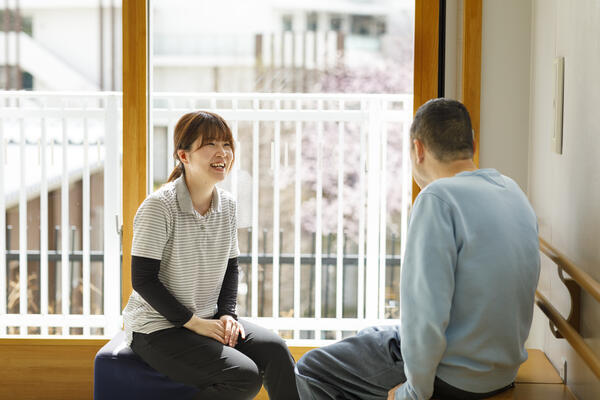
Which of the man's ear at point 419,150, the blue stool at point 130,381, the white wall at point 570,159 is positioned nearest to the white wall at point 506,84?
the white wall at point 570,159

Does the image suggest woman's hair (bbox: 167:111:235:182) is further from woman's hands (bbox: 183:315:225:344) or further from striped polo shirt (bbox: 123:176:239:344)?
woman's hands (bbox: 183:315:225:344)

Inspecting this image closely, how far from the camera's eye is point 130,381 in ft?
7.58

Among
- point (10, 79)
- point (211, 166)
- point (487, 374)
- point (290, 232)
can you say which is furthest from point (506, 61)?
point (10, 79)

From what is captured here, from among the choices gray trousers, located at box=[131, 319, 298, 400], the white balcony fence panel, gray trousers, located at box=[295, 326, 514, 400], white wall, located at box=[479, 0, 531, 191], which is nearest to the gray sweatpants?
gray trousers, located at box=[295, 326, 514, 400]

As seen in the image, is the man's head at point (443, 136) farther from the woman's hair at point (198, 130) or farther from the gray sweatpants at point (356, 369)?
the woman's hair at point (198, 130)

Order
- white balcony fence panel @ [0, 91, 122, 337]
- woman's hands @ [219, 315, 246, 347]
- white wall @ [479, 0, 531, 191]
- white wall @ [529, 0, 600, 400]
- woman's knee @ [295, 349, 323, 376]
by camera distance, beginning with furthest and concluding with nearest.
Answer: white balcony fence panel @ [0, 91, 122, 337] < white wall @ [479, 0, 531, 191] < woman's hands @ [219, 315, 246, 347] < woman's knee @ [295, 349, 323, 376] < white wall @ [529, 0, 600, 400]

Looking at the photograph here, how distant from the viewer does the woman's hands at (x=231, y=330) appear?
2.33 metres

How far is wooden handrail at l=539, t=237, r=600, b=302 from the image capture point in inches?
66.9

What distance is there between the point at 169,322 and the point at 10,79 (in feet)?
8.10

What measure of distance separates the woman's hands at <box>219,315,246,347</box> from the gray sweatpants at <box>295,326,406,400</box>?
377 millimetres

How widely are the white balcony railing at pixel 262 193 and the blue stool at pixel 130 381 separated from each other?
1412mm

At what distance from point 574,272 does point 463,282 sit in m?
0.42

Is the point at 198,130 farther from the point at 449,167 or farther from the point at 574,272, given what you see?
the point at 574,272

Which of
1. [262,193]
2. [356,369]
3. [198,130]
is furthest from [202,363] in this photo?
[262,193]
